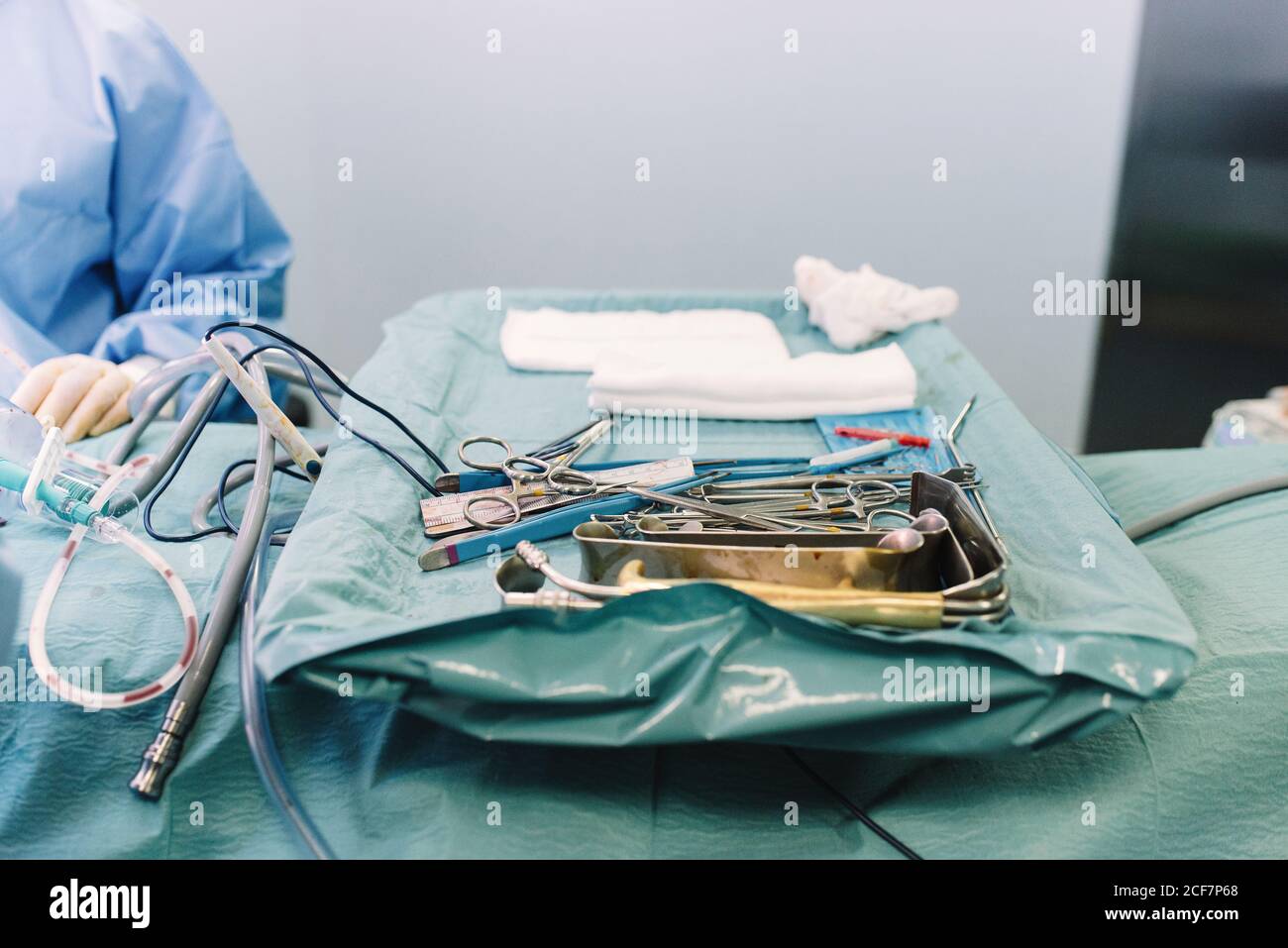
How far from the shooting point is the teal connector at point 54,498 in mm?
732

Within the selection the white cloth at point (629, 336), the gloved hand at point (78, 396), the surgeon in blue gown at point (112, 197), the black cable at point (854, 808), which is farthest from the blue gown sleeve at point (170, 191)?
the black cable at point (854, 808)

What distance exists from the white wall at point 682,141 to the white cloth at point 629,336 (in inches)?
29.5

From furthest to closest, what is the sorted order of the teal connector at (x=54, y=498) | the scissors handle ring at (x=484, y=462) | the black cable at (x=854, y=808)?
the scissors handle ring at (x=484, y=462) → the teal connector at (x=54, y=498) → the black cable at (x=854, y=808)

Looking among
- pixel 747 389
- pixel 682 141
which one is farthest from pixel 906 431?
pixel 682 141

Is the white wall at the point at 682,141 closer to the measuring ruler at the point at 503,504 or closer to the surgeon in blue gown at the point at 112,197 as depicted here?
the surgeon in blue gown at the point at 112,197

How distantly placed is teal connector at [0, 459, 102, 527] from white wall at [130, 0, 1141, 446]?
1409 mm

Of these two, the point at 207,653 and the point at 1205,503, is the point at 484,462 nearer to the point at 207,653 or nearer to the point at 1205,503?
the point at 207,653

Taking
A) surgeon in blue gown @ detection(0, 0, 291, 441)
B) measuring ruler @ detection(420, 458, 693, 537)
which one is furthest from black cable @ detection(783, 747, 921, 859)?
surgeon in blue gown @ detection(0, 0, 291, 441)

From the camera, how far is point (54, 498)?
2.44 feet

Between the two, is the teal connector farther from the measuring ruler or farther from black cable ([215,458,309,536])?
the measuring ruler

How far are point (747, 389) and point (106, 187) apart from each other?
2.99 ft

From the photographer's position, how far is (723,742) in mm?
665

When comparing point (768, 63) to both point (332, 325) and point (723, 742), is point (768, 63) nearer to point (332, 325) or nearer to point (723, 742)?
point (332, 325)
